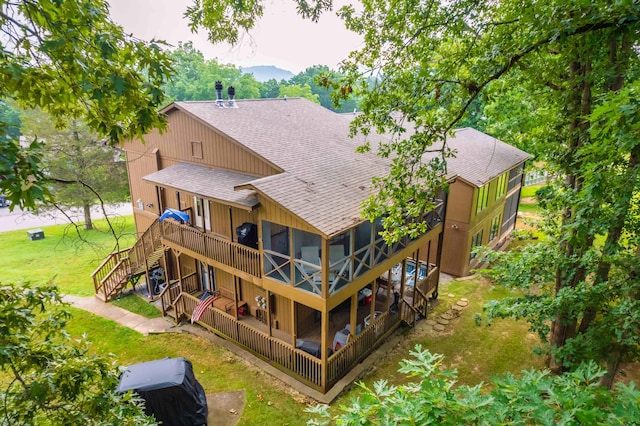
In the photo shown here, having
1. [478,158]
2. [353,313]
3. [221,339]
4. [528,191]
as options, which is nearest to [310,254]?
[353,313]

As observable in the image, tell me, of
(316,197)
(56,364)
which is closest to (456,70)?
(316,197)

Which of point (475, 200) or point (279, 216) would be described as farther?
point (475, 200)

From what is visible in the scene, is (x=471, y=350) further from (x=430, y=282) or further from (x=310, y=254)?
(x=310, y=254)

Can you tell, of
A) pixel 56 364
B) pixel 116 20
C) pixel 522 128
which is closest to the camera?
pixel 56 364

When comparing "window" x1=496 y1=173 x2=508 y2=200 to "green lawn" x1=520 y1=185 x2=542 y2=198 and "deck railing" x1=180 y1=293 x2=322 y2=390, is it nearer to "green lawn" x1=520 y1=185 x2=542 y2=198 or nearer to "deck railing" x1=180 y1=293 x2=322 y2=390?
"green lawn" x1=520 y1=185 x2=542 y2=198

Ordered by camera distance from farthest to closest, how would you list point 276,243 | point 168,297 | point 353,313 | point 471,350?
1. point 168,297
2. point 276,243
3. point 471,350
4. point 353,313

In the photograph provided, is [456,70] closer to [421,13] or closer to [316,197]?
[421,13]

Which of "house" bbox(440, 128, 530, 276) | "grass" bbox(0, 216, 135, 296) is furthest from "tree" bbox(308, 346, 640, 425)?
"grass" bbox(0, 216, 135, 296)
